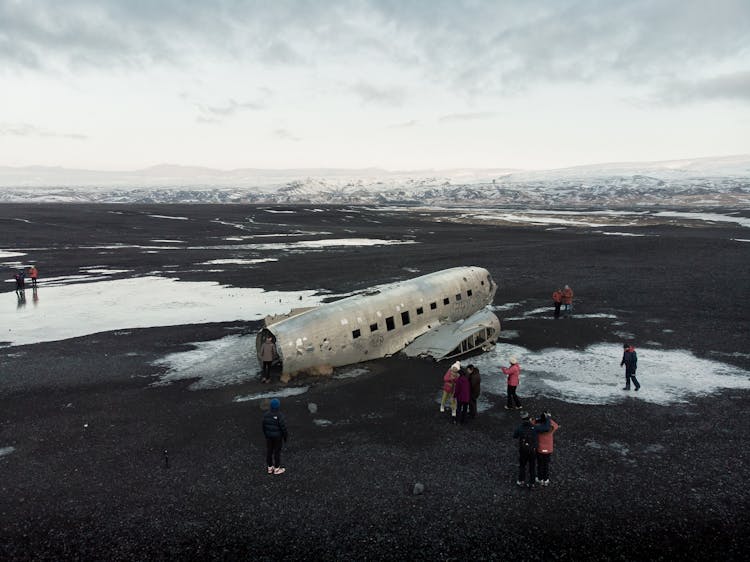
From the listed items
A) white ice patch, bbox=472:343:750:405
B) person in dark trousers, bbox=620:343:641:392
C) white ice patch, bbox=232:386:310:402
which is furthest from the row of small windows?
person in dark trousers, bbox=620:343:641:392

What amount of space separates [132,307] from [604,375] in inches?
1216

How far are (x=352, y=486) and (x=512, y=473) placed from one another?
4654 millimetres

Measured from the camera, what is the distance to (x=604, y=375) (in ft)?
68.6

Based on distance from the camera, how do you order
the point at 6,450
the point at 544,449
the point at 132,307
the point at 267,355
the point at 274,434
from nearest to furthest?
the point at 544,449 → the point at 274,434 → the point at 6,450 → the point at 267,355 → the point at 132,307

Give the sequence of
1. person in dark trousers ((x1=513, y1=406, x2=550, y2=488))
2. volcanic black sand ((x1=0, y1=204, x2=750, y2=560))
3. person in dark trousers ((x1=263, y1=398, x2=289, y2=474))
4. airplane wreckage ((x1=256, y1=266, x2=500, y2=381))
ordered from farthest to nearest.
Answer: airplane wreckage ((x1=256, y1=266, x2=500, y2=381)), person in dark trousers ((x1=263, y1=398, x2=289, y2=474)), person in dark trousers ((x1=513, y1=406, x2=550, y2=488)), volcanic black sand ((x1=0, y1=204, x2=750, y2=560))

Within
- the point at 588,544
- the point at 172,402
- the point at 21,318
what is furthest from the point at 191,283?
the point at 588,544

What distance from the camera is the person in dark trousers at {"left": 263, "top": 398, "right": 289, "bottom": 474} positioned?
12969 mm

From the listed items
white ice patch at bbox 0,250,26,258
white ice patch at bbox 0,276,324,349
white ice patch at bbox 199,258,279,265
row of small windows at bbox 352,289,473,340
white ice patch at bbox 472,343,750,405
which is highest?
white ice patch at bbox 0,250,26,258

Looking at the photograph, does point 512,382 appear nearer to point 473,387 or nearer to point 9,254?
point 473,387

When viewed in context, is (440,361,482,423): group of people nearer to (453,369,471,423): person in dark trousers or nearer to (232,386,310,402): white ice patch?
(453,369,471,423): person in dark trousers

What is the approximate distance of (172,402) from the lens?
18609 millimetres

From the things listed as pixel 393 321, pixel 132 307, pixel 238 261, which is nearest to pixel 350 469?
pixel 393 321

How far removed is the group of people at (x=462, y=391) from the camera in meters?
16.0

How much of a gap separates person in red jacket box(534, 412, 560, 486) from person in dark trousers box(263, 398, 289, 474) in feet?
22.7
